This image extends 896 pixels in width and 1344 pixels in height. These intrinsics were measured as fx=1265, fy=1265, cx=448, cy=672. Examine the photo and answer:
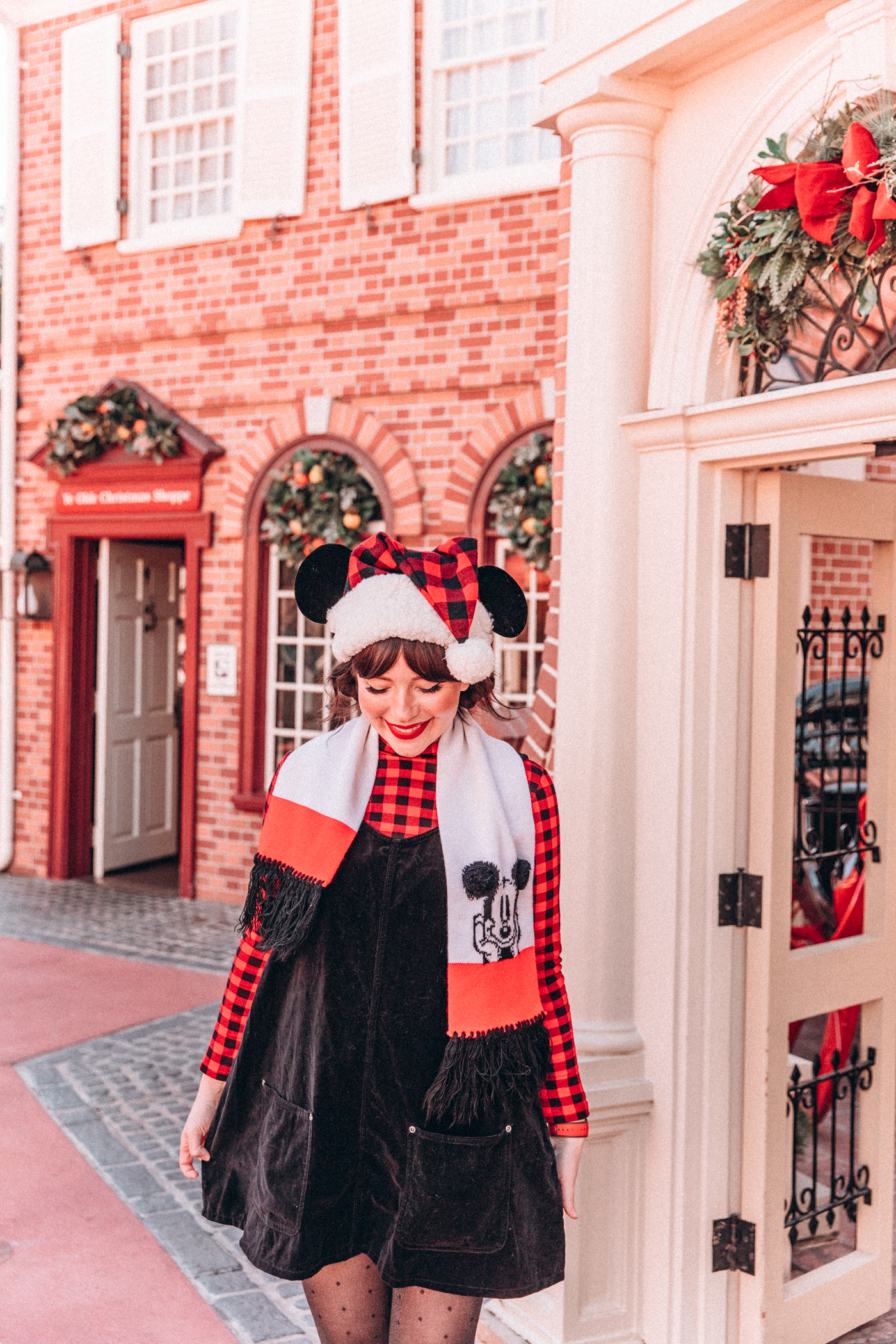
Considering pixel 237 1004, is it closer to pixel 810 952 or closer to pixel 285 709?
pixel 810 952

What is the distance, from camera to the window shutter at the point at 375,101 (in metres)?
7.57

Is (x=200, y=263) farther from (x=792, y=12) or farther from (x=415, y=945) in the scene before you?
(x=415, y=945)

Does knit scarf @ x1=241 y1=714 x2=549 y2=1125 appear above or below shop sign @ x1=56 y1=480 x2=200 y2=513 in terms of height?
below

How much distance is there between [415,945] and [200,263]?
7.36 metres

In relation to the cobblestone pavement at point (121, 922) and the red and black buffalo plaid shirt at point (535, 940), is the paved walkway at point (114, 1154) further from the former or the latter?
the red and black buffalo plaid shirt at point (535, 940)

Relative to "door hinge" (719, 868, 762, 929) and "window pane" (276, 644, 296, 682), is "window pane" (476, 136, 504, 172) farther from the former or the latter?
"door hinge" (719, 868, 762, 929)

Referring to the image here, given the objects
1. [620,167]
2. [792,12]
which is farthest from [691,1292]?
[792,12]

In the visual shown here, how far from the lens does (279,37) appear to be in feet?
26.5

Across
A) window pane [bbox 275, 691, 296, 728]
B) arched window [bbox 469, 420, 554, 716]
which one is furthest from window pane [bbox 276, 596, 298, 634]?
arched window [bbox 469, 420, 554, 716]

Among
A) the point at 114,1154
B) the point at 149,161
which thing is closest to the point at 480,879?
the point at 114,1154

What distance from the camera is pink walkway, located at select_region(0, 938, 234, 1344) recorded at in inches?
129

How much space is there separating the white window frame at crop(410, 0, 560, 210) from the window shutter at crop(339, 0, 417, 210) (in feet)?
0.30

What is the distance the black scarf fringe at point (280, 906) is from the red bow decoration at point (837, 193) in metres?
1.61

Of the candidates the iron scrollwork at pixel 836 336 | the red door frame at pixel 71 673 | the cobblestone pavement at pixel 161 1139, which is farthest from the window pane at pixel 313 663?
the iron scrollwork at pixel 836 336
